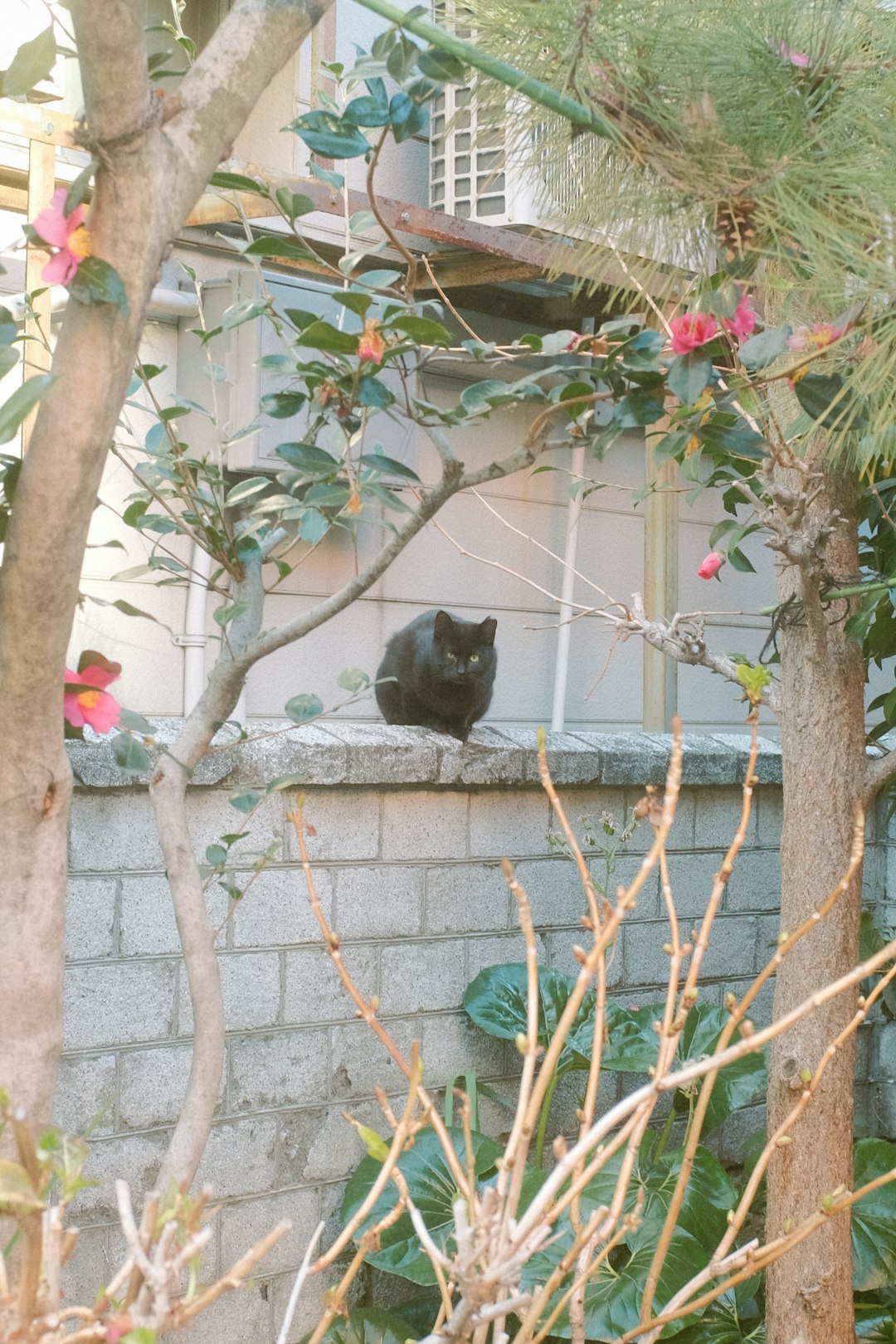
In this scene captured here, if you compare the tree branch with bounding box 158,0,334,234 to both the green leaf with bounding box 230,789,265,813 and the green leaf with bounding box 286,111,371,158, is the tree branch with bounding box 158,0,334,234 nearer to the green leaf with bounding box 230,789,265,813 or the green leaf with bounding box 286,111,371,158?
the green leaf with bounding box 286,111,371,158

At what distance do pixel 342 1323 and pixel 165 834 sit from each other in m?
1.21

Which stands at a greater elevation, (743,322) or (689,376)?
(743,322)

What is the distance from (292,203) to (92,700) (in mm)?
560

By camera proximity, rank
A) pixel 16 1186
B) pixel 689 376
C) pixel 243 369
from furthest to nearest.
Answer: pixel 243 369 → pixel 689 376 → pixel 16 1186

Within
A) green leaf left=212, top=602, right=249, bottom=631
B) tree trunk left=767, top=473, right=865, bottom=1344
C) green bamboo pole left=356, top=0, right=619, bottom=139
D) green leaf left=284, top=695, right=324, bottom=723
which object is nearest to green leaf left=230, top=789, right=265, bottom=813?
green leaf left=284, top=695, right=324, bottom=723

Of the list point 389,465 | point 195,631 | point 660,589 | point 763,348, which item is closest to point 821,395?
point 763,348

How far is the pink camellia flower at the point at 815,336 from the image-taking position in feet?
4.49

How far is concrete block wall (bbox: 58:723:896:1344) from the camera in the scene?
2.15 m

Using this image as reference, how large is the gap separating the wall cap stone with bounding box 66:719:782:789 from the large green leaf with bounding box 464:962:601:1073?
41 cm

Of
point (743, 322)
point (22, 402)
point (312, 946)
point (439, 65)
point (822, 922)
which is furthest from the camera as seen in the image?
point (312, 946)

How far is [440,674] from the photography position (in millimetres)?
3164

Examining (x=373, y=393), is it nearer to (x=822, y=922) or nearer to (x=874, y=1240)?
(x=822, y=922)

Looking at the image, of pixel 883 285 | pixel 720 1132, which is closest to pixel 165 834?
pixel 883 285

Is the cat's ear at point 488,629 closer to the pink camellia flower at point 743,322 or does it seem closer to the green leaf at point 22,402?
the pink camellia flower at point 743,322
